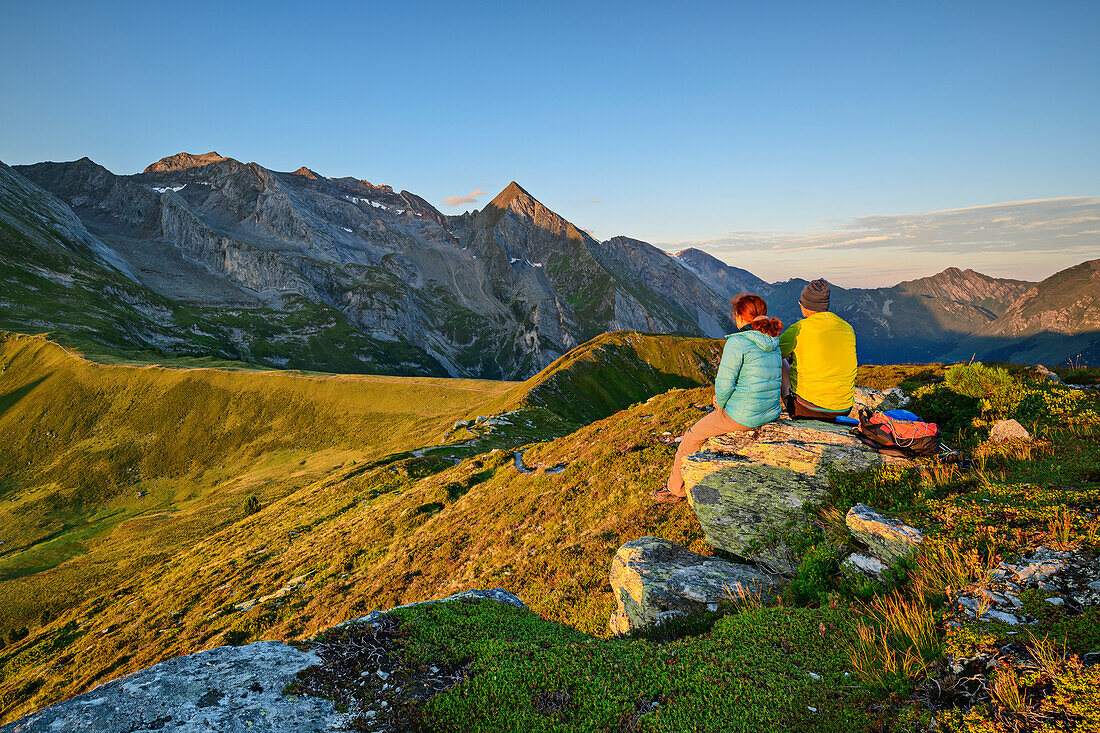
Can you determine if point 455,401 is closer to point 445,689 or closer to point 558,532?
point 558,532

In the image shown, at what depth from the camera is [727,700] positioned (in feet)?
21.0

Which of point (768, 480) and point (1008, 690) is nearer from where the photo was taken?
point (1008, 690)

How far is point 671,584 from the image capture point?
33.1ft

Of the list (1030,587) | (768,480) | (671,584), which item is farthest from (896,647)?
(768,480)

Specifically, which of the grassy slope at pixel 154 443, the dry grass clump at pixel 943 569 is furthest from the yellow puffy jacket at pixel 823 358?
the grassy slope at pixel 154 443

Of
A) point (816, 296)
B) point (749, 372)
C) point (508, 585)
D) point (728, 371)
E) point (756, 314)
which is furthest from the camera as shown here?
point (508, 585)

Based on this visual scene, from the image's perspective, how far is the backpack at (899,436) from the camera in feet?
37.6

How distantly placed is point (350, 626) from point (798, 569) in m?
9.85

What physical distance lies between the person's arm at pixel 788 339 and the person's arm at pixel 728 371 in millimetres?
1410

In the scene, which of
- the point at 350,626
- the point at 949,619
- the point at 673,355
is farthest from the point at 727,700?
the point at 673,355

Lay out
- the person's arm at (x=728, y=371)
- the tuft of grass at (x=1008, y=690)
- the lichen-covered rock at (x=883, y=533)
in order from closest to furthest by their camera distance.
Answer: the tuft of grass at (x=1008, y=690), the lichen-covered rock at (x=883, y=533), the person's arm at (x=728, y=371)

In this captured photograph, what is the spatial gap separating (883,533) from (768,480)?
3130mm

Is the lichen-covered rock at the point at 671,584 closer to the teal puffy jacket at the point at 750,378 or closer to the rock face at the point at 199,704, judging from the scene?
the teal puffy jacket at the point at 750,378

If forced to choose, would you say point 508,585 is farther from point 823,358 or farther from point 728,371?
point 823,358
